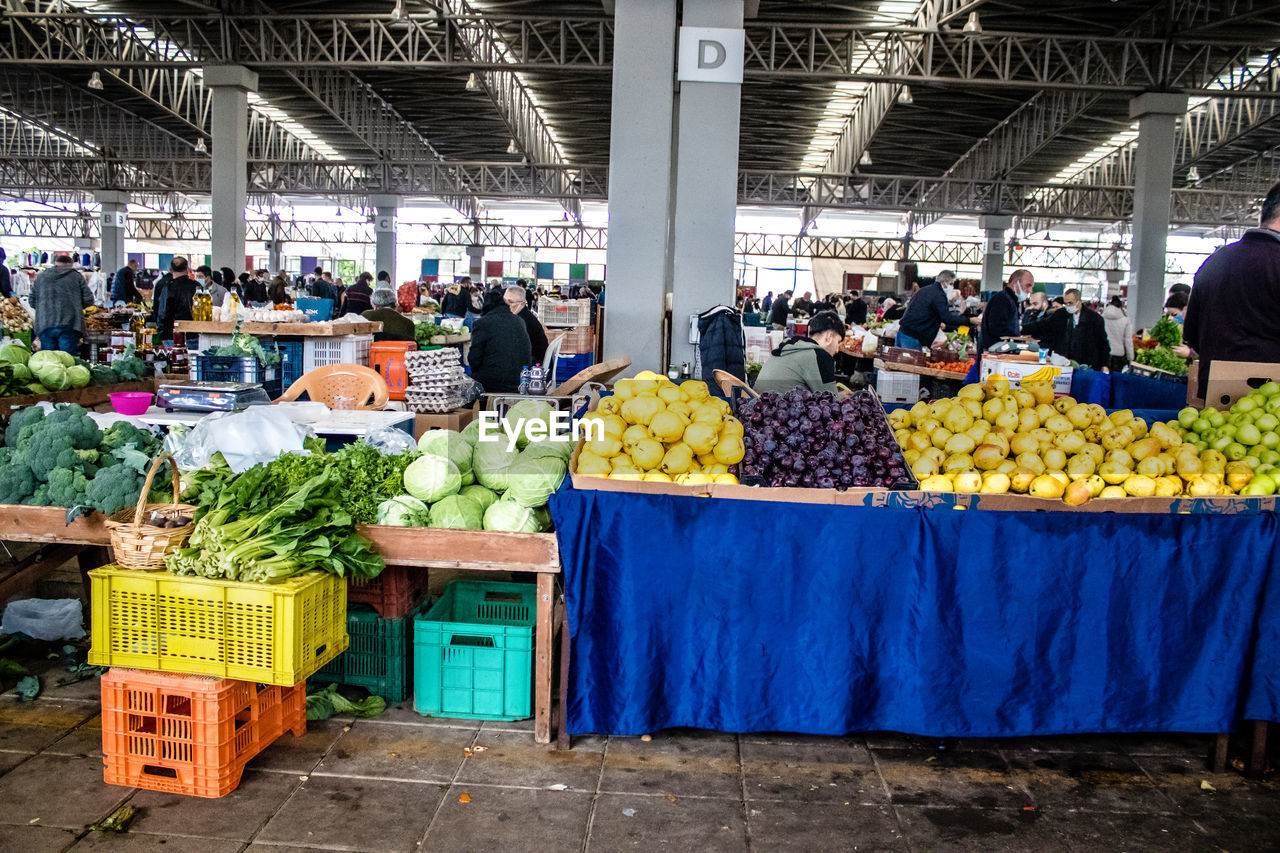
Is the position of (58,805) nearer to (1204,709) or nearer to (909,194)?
(1204,709)

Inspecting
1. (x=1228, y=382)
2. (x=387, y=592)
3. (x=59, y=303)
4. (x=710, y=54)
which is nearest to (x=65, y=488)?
(x=387, y=592)

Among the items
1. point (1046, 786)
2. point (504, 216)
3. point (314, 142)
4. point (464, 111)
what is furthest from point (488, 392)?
point (504, 216)

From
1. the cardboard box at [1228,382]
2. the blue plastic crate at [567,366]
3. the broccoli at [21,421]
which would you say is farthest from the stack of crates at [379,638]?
the blue plastic crate at [567,366]

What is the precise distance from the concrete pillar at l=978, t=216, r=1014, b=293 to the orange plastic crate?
26573 mm

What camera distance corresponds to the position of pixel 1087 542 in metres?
3.39

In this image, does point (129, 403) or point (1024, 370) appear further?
point (1024, 370)

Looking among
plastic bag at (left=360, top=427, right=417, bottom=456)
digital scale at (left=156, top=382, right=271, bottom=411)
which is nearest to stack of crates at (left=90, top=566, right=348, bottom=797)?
plastic bag at (left=360, top=427, right=417, bottom=456)

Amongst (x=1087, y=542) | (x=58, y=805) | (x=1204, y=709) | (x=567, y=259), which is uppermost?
(x=567, y=259)

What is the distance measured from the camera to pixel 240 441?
3.86 metres

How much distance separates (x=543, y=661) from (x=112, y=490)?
161 cm

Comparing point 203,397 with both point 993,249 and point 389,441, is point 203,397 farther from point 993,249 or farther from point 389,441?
point 993,249

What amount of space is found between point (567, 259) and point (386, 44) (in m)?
24.0

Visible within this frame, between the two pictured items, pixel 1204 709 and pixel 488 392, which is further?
pixel 488 392

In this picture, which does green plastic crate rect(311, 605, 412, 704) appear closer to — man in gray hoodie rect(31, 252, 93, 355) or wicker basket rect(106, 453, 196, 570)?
wicker basket rect(106, 453, 196, 570)
